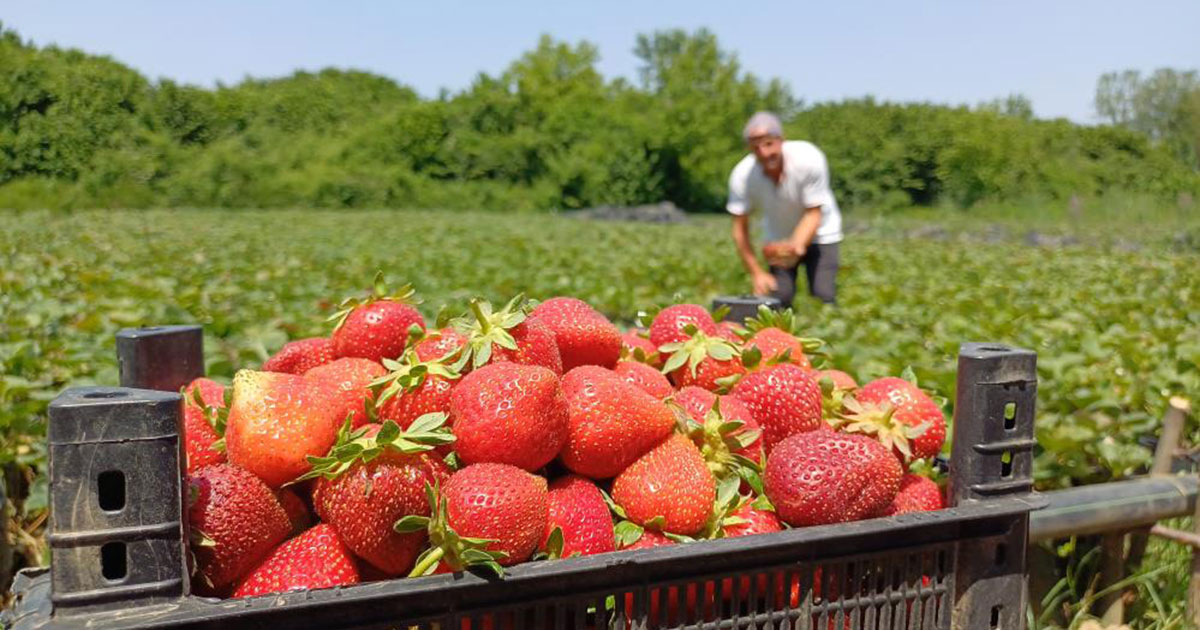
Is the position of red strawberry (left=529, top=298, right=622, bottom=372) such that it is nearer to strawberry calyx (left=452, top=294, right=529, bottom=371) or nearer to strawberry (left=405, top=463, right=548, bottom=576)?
strawberry calyx (left=452, top=294, right=529, bottom=371)

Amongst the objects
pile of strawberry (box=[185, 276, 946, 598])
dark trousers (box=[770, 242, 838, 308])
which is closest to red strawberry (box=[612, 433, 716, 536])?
pile of strawberry (box=[185, 276, 946, 598])

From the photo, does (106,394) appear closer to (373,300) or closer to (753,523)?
(373,300)

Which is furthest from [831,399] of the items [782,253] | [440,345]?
[782,253]

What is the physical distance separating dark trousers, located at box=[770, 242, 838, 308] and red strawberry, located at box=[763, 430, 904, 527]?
3.65 metres

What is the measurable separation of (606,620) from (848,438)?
52cm

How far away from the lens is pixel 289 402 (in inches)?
54.5

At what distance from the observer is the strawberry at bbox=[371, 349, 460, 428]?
1.45 m

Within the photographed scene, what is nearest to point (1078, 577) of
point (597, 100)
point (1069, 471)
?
point (1069, 471)

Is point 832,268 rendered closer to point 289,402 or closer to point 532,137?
point 289,402

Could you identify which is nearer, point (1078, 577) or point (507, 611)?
point (507, 611)

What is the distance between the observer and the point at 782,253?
5031mm

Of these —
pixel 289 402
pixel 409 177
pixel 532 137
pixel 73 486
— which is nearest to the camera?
pixel 73 486

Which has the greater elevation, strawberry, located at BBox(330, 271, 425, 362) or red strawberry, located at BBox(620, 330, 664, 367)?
strawberry, located at BBox(330, 271, 425, 362)

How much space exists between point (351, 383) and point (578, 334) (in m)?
0.41
